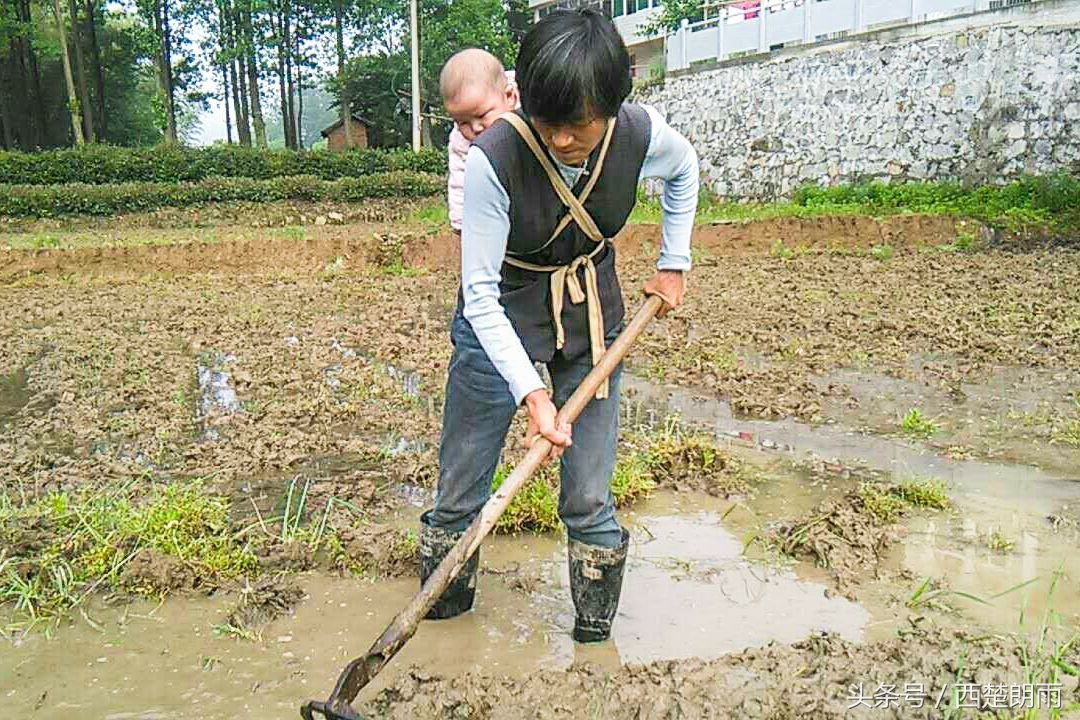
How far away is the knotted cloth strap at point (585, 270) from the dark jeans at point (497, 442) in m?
0.08

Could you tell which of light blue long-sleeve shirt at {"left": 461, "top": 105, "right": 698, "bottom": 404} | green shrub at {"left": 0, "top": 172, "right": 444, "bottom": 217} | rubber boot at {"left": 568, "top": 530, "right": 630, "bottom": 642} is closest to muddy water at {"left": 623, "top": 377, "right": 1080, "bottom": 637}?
rubber boot at {"left": 568, "top": 530, "right": 630, "bottom": 642}

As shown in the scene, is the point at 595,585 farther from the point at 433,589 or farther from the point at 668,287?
the point at 668,287

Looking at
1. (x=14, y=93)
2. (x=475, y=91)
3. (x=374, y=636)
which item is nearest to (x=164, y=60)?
(x=14, y=93)

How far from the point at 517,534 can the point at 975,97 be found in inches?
545

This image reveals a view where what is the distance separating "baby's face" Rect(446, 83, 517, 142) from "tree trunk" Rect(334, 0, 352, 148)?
27179mm

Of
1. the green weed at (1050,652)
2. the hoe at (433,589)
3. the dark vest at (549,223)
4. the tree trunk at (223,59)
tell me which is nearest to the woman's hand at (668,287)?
the dark vest at (549,223)

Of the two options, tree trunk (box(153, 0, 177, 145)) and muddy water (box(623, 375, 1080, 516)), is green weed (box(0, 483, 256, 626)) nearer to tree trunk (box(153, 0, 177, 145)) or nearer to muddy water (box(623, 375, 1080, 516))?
muddy water (box(623, 375, 1080, 516))

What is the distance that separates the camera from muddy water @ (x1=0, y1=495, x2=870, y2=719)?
2.64m

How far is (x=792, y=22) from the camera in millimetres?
18234

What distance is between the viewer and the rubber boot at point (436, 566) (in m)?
2.92

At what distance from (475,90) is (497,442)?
1215mm

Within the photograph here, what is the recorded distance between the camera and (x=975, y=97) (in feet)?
48.9

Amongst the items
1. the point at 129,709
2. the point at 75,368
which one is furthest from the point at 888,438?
the point at 75,368

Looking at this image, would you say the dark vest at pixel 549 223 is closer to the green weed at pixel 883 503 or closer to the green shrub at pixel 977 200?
the green weed at pixel 883 503
